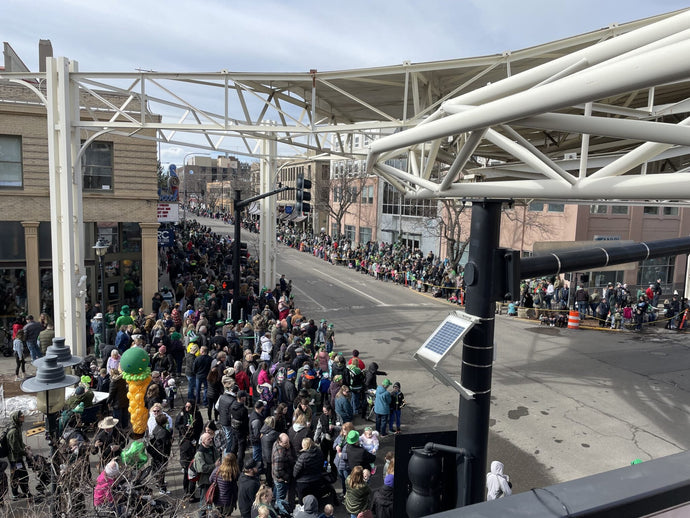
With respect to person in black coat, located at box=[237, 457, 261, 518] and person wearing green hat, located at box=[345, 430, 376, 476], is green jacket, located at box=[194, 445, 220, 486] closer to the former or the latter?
person in black coat, located at box=[237, 457, 261, 518]

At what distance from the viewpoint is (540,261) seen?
4512mm

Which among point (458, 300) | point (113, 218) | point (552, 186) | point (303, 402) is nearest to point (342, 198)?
point (458, 300)

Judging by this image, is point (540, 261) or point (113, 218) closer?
point (540, 261)

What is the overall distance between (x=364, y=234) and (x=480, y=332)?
43.1m

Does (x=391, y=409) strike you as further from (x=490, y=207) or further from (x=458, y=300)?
(x=458, y=300)

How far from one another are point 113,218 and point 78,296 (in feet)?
18.8

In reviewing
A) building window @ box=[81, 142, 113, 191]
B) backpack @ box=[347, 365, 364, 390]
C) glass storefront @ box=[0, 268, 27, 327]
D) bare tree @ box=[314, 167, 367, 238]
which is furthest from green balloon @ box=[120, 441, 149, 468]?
bare tree @ box=[314, 167, 367, 238]

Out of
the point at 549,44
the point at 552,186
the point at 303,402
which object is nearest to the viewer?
the point at 552,186

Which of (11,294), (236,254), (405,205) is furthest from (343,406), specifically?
(405,205)

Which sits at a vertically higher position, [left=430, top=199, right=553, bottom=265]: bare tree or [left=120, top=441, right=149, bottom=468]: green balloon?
[left=430, top=199, right=553, bottom=265]: bare tree

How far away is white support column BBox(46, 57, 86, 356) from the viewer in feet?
42.3

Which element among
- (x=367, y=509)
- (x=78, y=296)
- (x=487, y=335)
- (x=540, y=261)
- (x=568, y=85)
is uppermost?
(x=568, y=85)

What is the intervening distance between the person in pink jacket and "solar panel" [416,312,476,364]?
472cm

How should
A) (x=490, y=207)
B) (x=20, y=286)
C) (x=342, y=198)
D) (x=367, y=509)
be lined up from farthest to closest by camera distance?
1. (x=342, y=198)
2. (x=20, y=286)
3. (x=367, y=509)
4. (x=490, y=207)
